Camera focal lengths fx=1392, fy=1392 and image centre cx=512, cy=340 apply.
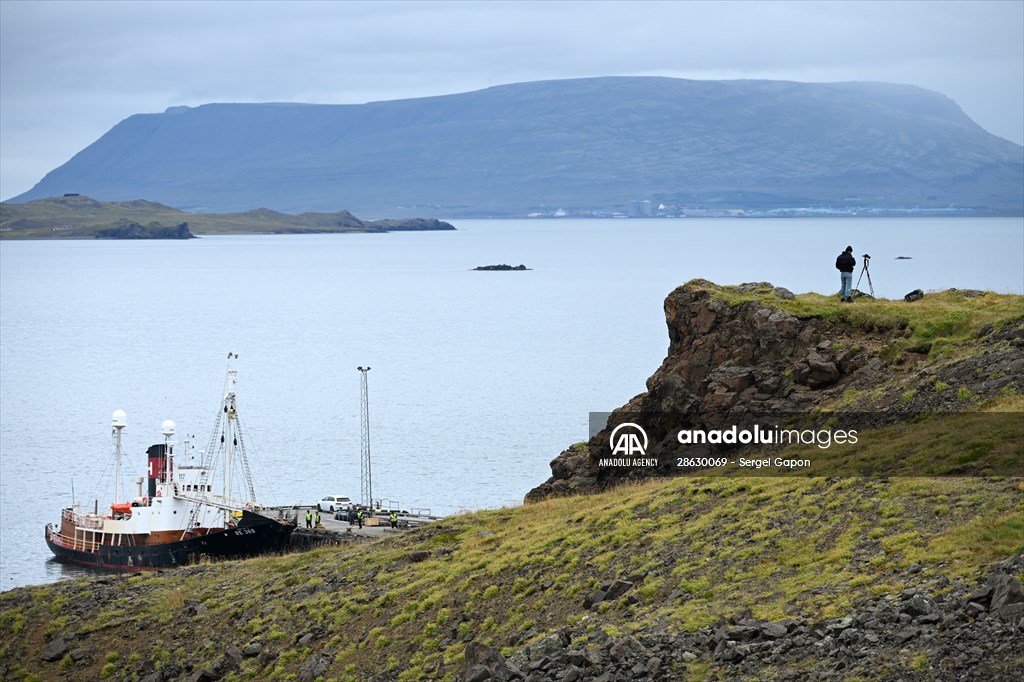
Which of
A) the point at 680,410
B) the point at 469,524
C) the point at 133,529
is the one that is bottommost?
the point at 133,529

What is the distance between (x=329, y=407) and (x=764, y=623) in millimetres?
78365

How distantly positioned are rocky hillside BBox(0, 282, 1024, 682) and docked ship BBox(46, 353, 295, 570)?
20.3 m

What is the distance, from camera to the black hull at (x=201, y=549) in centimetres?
5972

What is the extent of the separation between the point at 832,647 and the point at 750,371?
16757mm

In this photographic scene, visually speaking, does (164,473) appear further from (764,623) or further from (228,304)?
(228,304)

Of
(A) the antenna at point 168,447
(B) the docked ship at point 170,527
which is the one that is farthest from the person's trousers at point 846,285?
(A) the antenna at point 168,447

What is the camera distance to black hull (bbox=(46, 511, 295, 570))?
59719 millimetres

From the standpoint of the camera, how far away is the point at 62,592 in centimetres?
3747

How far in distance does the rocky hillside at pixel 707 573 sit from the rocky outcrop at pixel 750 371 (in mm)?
79

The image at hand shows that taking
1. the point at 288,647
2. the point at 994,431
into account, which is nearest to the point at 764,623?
the point at 994,431

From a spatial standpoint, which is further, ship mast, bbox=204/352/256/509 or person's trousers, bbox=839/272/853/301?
ship mast, bbox=204/352/256/509

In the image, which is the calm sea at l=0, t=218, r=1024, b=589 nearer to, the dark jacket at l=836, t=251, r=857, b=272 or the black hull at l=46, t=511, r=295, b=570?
the black hull at l=46, t=511, r=295, b=570

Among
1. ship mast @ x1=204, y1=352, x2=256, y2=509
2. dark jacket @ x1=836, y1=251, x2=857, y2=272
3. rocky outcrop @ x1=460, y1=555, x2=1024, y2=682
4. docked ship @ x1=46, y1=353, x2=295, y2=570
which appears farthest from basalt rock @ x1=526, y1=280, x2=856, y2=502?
ship mast @ x1=204, y1=352, x2=256, y2=509

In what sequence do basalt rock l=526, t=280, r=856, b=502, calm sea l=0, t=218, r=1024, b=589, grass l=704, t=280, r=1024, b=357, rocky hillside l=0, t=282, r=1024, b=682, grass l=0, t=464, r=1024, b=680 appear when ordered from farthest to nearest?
calm sea l=0, t=218, r=1024, b=589, basalt rock l=526, t=280, r=856, b=502, grass l=704, t=280, r=1024, b=357, grass l=0, t=464, r=1024, b=680, rocky hillside l=0, t=282, r=1024, b=682
